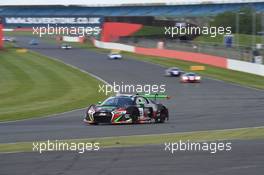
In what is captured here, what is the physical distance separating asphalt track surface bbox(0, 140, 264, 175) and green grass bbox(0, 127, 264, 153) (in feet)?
4.25

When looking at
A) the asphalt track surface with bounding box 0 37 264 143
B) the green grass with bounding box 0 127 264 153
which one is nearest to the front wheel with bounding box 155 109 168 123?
the asphalt track surface with bounding box 0 37 264 143

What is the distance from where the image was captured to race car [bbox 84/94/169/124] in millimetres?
24766

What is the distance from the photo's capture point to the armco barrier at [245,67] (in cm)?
5600

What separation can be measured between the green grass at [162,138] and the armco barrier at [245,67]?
113ft

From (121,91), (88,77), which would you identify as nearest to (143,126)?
(121,91)

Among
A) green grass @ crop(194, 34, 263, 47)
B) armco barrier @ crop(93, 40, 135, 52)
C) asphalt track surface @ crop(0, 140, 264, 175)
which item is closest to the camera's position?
asphalt track surface @ crop(0, 140, 264, 175)

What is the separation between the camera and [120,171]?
517 inches

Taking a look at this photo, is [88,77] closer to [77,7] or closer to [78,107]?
[78,107]

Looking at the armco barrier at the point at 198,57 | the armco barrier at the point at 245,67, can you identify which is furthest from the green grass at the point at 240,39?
the armco barrier at the point at 245,67

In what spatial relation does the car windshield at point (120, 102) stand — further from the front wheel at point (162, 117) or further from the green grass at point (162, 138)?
the green grass at point (162, 138)

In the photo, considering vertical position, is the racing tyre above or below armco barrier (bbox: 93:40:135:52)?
above

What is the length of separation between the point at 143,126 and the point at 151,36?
86351 mm

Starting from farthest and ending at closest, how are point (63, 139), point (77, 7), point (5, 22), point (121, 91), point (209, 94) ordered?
point (77, 7) → point (5, 22) → point (121, 91) → point (209, 94) → point (63, 139)

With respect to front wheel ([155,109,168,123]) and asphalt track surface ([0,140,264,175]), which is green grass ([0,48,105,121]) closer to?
front wheel ([155,109,168,123])
